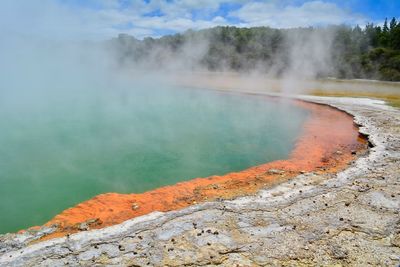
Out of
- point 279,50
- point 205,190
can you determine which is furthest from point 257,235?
point 279,50

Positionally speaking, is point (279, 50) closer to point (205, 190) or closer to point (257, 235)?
point (205, 190)

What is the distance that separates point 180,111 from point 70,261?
10.7 metres

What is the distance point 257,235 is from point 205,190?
70.6 inches

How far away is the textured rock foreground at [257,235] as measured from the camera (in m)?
3.42

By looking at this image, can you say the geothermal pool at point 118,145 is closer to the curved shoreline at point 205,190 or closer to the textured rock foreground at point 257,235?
the curved shoreline at point 205,190

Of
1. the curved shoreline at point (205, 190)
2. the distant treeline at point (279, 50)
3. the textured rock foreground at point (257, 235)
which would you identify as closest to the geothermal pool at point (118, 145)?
the curved shoreline at point (205, 190)

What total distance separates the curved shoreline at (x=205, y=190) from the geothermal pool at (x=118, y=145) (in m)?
0.37

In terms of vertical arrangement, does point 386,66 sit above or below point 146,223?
above

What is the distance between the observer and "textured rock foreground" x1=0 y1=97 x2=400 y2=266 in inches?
135

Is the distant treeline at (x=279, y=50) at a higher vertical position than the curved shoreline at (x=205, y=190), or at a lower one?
higher

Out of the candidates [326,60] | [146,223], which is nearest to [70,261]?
[146,223]

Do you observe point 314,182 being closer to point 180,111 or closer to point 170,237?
point 170,237

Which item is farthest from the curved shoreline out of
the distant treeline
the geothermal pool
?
the distant treeline

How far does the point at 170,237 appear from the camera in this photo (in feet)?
12.5
